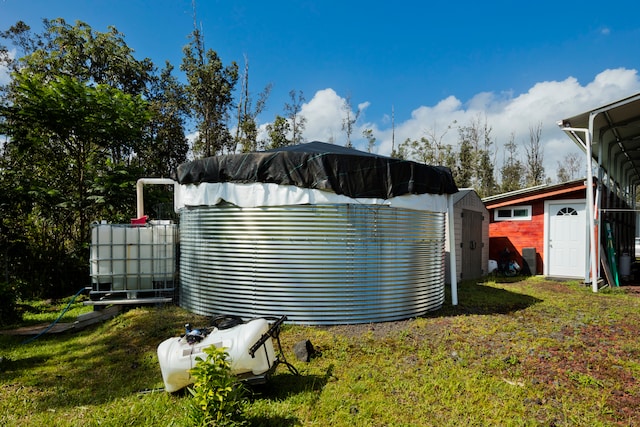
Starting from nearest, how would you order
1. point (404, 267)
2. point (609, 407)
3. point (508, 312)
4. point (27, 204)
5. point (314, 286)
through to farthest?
point (609, 407) < point (314, 286) < point (404, 267) < point (508, 312) < point (27, 204)

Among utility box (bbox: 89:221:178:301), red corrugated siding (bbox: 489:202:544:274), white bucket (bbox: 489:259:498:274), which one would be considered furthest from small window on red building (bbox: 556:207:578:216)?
utility box (bbox: 89:221:178:301)

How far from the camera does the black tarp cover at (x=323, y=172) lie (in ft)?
16.9

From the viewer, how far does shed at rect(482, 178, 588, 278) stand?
10547 mm

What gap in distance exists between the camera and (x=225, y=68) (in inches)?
715

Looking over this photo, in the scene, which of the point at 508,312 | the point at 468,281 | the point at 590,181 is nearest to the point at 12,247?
the point at 508,312

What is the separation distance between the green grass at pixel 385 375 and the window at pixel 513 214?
19.8 feet

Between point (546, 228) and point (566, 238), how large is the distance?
0.59 metres

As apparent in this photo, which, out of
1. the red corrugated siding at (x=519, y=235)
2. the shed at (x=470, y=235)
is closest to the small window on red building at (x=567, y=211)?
the red corrugated siding at (x=519, y=235)

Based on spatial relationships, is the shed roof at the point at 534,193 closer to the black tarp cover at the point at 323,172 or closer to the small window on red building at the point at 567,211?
the small window on red building at the point at 567,211

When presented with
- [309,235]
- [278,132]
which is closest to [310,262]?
[309,235]

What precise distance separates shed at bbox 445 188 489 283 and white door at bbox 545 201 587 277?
1.83m

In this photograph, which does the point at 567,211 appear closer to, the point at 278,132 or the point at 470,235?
the point at 470,235

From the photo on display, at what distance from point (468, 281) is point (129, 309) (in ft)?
28.0

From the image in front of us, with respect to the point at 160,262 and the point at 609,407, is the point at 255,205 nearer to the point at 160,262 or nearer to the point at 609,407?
the point at 160,262
